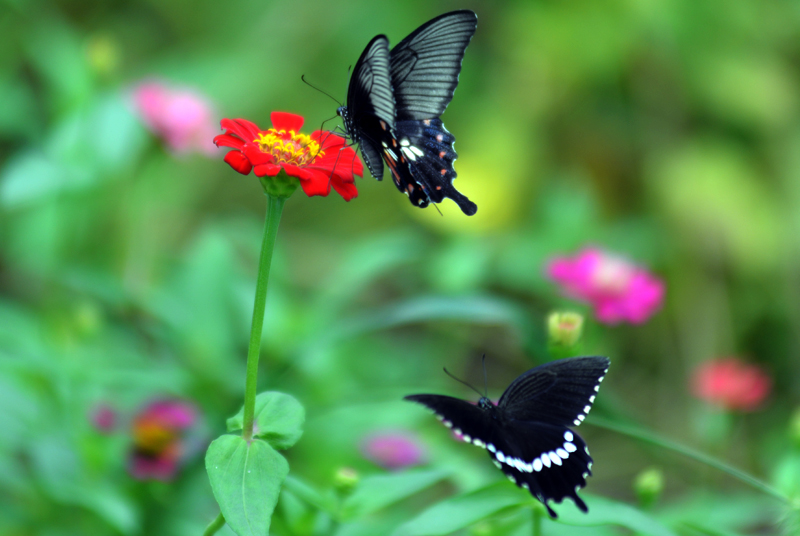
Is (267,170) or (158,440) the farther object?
(158,440)

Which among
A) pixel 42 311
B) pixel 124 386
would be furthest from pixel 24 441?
pixel 42 311

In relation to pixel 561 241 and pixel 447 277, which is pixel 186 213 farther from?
pixel 561 241

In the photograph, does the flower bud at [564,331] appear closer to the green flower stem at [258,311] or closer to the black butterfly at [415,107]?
the black butterfly at [415,107]

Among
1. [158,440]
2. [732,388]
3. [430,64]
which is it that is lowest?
[158,440]

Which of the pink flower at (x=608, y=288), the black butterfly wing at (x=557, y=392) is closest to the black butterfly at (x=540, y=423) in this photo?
the black butterfly wing at (x=557, y=392)

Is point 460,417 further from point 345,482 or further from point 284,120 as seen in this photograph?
point 284,120

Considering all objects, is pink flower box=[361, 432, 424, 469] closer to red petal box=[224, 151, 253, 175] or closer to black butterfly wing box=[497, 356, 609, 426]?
black butterfly wing box=[497, 356, 609, 426]

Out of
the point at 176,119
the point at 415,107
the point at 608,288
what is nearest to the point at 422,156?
the point at 415,107
